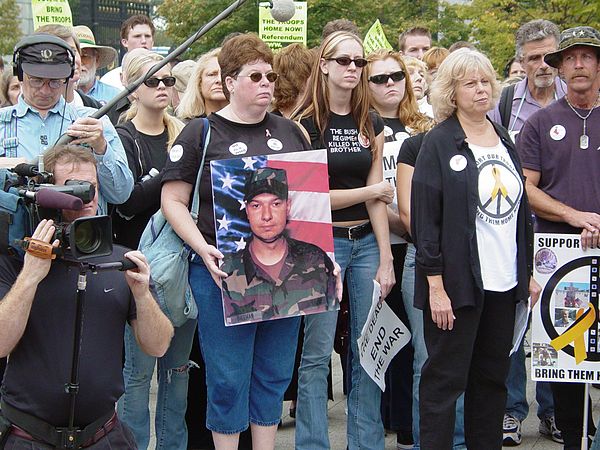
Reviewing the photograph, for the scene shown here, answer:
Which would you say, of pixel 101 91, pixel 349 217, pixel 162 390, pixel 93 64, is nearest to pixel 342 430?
pixel 162 390

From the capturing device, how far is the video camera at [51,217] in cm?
347

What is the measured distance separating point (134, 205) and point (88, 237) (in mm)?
2063

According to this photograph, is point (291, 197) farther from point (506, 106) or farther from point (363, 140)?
point (506, 106)

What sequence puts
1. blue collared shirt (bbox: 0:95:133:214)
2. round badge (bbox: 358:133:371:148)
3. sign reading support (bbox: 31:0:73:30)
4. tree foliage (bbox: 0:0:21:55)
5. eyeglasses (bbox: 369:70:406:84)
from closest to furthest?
blue collared shirt (bbox: 0:95:133:214) → round badge (bbox: 358:133:371:148) → eyeglasses (bbox: 369:70:406:84) → sign reading support (bbox: 31:0:73:30) → tree foliage (bbox: 0:0:21:55)

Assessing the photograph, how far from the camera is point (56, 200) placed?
346 cm

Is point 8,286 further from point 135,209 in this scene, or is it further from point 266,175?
point 135,209

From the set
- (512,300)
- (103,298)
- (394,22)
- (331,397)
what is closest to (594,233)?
(512,300)

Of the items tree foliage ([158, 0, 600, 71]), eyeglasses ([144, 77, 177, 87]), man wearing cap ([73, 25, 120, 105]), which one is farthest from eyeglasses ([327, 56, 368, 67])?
tree foliage ([158, 0, 600, 71])

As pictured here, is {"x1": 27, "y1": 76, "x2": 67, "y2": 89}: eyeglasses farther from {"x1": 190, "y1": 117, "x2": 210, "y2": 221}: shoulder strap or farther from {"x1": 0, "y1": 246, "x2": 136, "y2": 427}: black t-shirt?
{"x1": 0, "y1": 246, "x2": 136, "y2": 427}: black t-shirt

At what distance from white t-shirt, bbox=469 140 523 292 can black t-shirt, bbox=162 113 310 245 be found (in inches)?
37.9

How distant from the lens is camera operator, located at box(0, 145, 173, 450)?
11.8ft

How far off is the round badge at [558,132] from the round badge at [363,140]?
3.35ft

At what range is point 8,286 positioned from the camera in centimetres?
378

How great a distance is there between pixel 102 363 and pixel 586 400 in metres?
2.94
